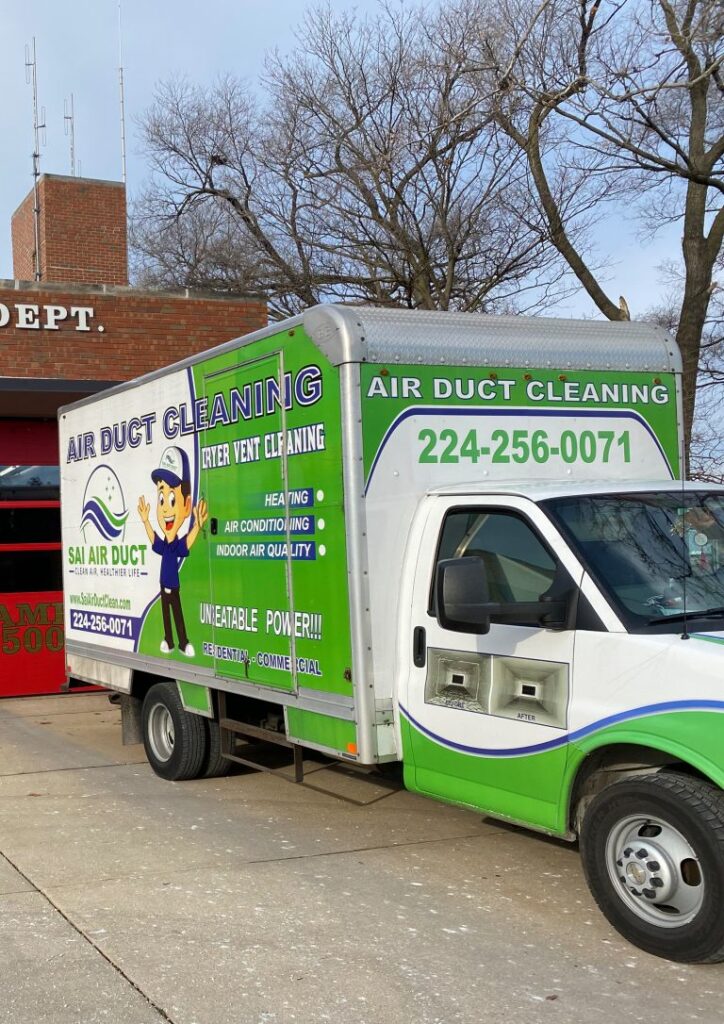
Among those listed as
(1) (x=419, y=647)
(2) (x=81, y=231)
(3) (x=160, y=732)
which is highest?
(2) (x=81, y=231)

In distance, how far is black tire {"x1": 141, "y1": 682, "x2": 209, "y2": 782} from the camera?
8172 mm

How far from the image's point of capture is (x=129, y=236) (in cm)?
2488

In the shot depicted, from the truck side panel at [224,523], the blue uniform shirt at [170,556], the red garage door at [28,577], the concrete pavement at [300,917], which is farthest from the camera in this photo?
the red garage door at [28,577]

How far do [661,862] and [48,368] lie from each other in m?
10.8

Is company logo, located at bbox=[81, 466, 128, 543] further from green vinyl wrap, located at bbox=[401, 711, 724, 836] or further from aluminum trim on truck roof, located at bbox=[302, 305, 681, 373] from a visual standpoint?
green vinyl wrap, located at bbox=[401, 711, 724, 836]

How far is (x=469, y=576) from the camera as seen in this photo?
504 cm

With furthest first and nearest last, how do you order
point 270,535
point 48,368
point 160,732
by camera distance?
point 48,368
point 160,732
point 270,535

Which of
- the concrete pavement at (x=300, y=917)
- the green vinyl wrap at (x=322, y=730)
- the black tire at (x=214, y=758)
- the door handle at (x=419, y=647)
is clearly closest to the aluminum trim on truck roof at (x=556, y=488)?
the door handle at (x=419, y=647)

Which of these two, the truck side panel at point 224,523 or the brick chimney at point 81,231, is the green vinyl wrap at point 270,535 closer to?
the truck side panel at point 224,523

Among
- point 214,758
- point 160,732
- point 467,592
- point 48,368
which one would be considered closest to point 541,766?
point 467,592

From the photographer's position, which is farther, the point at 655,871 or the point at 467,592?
the point at 467,592

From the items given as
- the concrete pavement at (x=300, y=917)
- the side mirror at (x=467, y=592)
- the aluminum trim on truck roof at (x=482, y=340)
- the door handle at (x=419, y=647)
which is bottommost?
the concrete pavement at (x=300, y=917)

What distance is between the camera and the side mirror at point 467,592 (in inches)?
198

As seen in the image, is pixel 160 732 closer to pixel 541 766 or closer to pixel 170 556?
pixel 170 556
